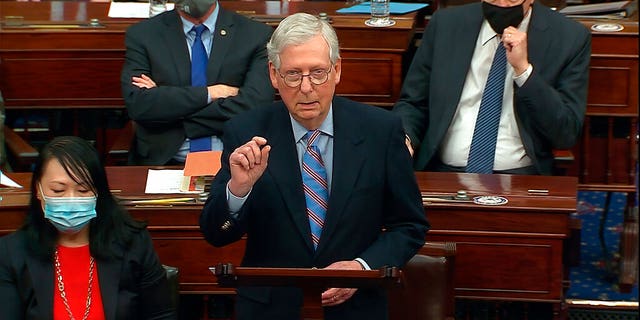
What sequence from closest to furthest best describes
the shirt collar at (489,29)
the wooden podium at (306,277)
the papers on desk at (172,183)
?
1. the wooden podium at (306,277)
2. the papers on desk at (172,183)
3. the shirt collar at (489,29)

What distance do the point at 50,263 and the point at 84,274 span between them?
87mm

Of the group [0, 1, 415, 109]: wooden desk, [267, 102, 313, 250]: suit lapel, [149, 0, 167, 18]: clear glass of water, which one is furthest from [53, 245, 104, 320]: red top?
[149, 0, 167, 18]: clear glass of water

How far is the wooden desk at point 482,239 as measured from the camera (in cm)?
395

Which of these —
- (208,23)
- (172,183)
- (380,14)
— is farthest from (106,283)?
(380,14)

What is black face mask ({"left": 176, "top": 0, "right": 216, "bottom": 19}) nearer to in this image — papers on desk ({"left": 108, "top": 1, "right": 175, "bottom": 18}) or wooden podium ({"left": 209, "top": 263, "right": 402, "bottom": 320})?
papers on desk ({"left": 108, "top": 1, "right": 175, "bottom": 18})

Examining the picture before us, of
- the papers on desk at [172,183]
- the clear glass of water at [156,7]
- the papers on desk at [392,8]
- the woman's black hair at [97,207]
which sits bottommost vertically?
the papers on desk at [172,183]

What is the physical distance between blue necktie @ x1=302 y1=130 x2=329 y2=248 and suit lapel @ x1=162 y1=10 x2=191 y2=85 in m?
1.86

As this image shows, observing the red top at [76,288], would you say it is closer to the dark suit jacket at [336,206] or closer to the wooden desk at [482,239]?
the dark suit jacket at [336,206]

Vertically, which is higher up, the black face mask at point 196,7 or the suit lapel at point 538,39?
the black face mask at point 196,7

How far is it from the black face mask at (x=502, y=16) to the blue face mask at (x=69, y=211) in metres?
1.73

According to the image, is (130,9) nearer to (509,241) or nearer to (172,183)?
(172,183)

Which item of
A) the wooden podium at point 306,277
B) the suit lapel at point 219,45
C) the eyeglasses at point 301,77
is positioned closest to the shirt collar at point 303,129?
the eyeglasses at point 301,77

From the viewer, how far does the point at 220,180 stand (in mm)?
2943

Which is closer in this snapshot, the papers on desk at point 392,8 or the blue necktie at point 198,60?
the blue necktie at point 198,60
